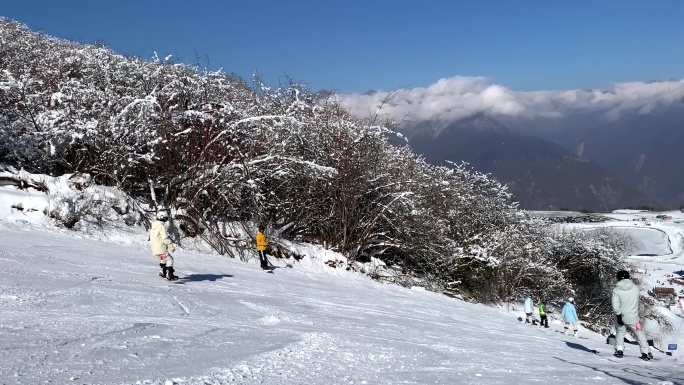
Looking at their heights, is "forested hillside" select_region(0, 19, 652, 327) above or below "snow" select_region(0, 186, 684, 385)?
above

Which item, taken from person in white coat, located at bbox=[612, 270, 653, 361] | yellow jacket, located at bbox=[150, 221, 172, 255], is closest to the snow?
person in white coat, located at bbox=[612, 270, 653, 361]

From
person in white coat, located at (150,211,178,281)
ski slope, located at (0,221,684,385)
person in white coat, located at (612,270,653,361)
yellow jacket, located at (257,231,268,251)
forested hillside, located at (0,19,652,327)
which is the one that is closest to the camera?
ski slope, located at (0,221,684,385)

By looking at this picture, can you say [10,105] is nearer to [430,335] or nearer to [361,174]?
[361,174]

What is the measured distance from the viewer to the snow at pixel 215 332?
202 inches

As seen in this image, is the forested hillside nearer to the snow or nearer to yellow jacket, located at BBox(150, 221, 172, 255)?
the snow

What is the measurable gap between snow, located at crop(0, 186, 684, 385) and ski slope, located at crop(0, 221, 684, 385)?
0.08 feet

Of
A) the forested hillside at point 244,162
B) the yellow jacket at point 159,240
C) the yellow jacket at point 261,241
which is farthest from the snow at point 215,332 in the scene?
the forested hillside at point 244,162

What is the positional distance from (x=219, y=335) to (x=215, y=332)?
15 centimetres

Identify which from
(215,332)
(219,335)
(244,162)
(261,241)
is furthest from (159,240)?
(244,162)

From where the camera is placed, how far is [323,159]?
2244 cm

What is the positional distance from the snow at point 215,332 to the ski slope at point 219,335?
2 centimetres

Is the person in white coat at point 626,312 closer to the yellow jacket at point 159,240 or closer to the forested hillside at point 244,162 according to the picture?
the yellow jacket at point 159,240

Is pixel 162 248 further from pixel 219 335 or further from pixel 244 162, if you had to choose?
pixel 244 162

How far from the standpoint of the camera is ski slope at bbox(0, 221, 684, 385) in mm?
5078
